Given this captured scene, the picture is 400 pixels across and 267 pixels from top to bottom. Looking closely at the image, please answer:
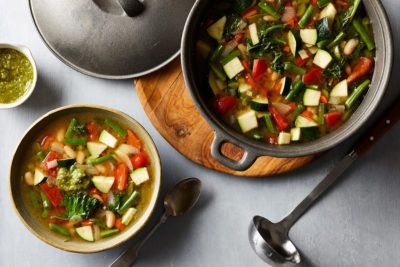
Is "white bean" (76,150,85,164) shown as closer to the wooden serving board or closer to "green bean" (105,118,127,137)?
"green bean" (105,118,127,137)

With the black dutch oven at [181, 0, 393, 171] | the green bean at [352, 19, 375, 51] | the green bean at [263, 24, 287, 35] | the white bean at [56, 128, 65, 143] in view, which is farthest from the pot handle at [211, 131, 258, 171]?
the white bean at [56, 128, 65, 143]

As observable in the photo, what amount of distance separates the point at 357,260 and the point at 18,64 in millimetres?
2058

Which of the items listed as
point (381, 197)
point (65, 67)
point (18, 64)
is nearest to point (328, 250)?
point (381, 197)

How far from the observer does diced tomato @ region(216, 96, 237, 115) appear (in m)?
2.79

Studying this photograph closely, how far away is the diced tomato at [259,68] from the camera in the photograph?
9.05 feet

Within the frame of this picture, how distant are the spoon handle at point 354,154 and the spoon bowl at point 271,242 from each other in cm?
6

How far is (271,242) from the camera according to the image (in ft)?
9.98

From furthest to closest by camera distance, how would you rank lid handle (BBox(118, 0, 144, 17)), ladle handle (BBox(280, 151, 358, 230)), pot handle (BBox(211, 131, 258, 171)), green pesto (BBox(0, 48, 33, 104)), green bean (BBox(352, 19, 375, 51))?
green pesto (BBox(0, 48, 33, 104)) → ladle handle (BBox(280, 151, 358, 230)) → lid handle (BBox(118, 0, 144, 17)) → green bean (BBox(352, 19, 375, 51)) → pot handle (BBox(211, 131, 258, 171))

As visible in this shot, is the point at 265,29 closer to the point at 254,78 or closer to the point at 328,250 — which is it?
the point at 254,78

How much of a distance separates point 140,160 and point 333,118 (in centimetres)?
99

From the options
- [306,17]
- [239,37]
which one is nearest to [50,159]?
[239,37]

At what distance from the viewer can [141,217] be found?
3.02m

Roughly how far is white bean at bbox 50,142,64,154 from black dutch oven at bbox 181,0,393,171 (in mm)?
836

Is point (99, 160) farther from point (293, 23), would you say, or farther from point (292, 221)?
point (293, 23)
